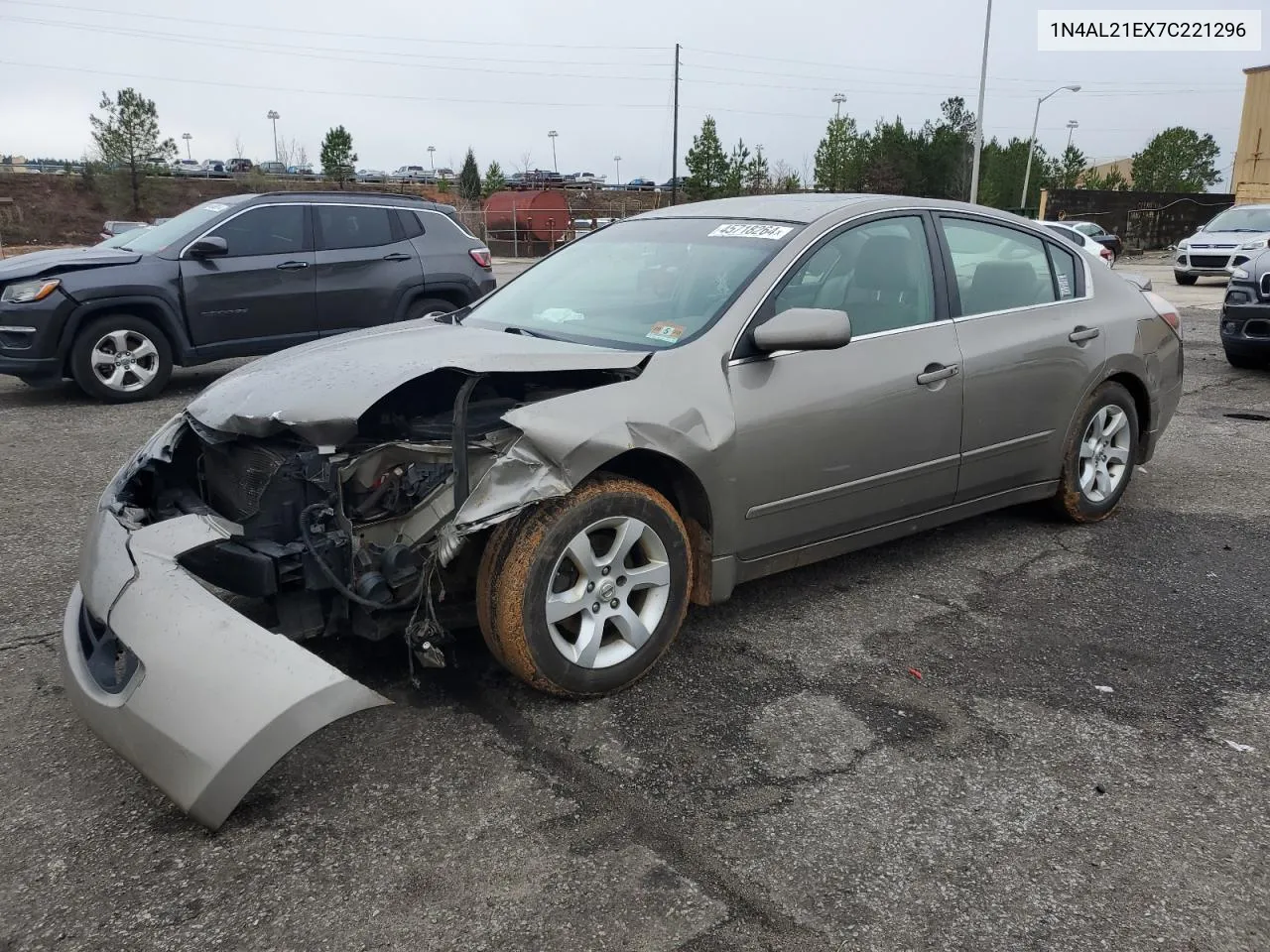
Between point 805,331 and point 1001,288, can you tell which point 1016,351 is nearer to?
point 1001,288

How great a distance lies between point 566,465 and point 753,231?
1.54 metres

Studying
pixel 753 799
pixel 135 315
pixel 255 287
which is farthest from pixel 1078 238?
pixel 753 799

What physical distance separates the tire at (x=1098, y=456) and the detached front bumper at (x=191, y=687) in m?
3.71

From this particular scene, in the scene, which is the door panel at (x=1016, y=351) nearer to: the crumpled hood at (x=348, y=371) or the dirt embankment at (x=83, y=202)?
the crumpled hood at (x=348, y=371)

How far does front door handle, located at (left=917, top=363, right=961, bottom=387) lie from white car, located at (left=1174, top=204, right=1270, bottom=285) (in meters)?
18.7

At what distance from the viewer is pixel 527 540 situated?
3.11 m

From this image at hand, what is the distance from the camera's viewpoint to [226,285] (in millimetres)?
8750

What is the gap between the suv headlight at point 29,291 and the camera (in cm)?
807

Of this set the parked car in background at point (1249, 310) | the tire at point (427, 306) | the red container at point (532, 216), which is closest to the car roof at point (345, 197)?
the tire at point (427, 306)

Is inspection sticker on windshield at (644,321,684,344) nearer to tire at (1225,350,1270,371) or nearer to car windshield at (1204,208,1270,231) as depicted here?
tire at (1225,350,1270,371)

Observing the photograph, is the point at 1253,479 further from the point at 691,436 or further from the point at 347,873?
the point at 347,873

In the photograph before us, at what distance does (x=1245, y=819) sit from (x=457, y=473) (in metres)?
2.42

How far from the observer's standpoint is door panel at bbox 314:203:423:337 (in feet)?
30.2

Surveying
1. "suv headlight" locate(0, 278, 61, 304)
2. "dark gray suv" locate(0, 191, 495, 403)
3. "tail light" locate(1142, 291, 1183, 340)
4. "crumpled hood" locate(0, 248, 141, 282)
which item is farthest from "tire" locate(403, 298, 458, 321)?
"tail light" locate(1142, 291, 1183, 340)
